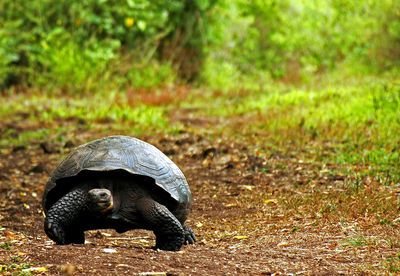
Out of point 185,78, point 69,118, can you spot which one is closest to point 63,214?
point 69,118

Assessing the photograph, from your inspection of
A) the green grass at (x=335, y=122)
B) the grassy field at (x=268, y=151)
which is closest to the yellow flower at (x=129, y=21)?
the grassy field at (x=268, y=151)

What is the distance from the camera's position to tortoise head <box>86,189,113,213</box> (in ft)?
10.9

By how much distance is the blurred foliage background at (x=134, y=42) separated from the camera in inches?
462

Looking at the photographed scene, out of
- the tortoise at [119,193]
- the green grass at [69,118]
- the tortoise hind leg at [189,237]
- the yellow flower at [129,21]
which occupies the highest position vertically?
the yellow flower at [129,21]

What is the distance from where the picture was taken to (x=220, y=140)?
24.9 feet

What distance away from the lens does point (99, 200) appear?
334cm

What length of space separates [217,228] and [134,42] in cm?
949

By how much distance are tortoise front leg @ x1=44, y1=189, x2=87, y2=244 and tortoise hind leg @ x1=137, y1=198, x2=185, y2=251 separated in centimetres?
43

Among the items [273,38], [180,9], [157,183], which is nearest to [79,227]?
[157,183]

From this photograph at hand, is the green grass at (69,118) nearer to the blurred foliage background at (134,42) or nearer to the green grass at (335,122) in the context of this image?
the blurred foliage background at (134,42)

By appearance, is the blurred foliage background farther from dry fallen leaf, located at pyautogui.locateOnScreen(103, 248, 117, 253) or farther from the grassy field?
dry fallen leaf, located at pyautogui.locateOnScreen(103, 248, 117, 253)

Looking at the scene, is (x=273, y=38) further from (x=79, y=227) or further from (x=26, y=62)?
(x=79, y=227)

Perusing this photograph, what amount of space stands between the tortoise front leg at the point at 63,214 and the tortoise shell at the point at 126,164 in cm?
18

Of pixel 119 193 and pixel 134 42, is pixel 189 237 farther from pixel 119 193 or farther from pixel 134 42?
pixel 134 42
